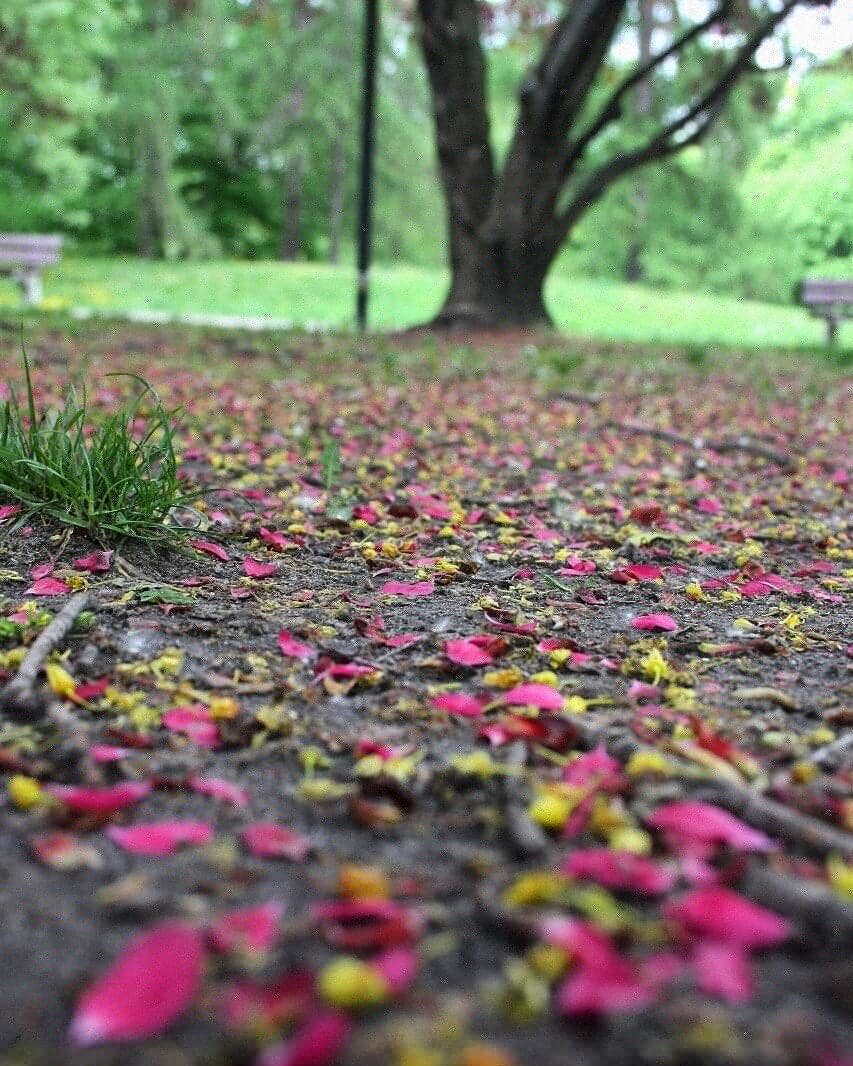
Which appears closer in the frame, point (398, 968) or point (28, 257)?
point (398, 968)

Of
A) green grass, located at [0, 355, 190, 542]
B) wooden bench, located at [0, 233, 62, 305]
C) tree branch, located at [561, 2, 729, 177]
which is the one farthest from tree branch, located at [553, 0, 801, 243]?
green grass, located at [0, 355, 190, 542]

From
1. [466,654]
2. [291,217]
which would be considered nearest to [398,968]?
[466,654]

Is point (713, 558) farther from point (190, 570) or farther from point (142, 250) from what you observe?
point (142, 250)

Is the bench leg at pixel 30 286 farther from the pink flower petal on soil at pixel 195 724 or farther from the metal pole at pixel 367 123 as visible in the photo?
the pink flower petal on soil at pixel 195 724

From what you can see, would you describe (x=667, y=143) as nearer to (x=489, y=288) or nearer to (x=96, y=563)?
(x=489, y=288)

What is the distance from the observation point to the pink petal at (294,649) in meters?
1.89

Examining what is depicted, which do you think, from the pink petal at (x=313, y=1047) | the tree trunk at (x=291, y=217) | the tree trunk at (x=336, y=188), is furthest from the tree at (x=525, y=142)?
the tree trunk at (x=291, y=217)

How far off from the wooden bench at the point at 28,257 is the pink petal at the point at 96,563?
924cm

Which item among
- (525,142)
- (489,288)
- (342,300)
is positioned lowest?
(342,300)

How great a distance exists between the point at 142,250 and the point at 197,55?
410 centimetres

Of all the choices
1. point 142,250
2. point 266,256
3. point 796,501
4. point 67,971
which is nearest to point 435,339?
point 796,501

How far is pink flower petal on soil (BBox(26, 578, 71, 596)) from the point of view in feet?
7.04

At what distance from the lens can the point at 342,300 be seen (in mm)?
13602

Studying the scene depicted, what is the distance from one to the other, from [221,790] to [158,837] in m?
0.14
